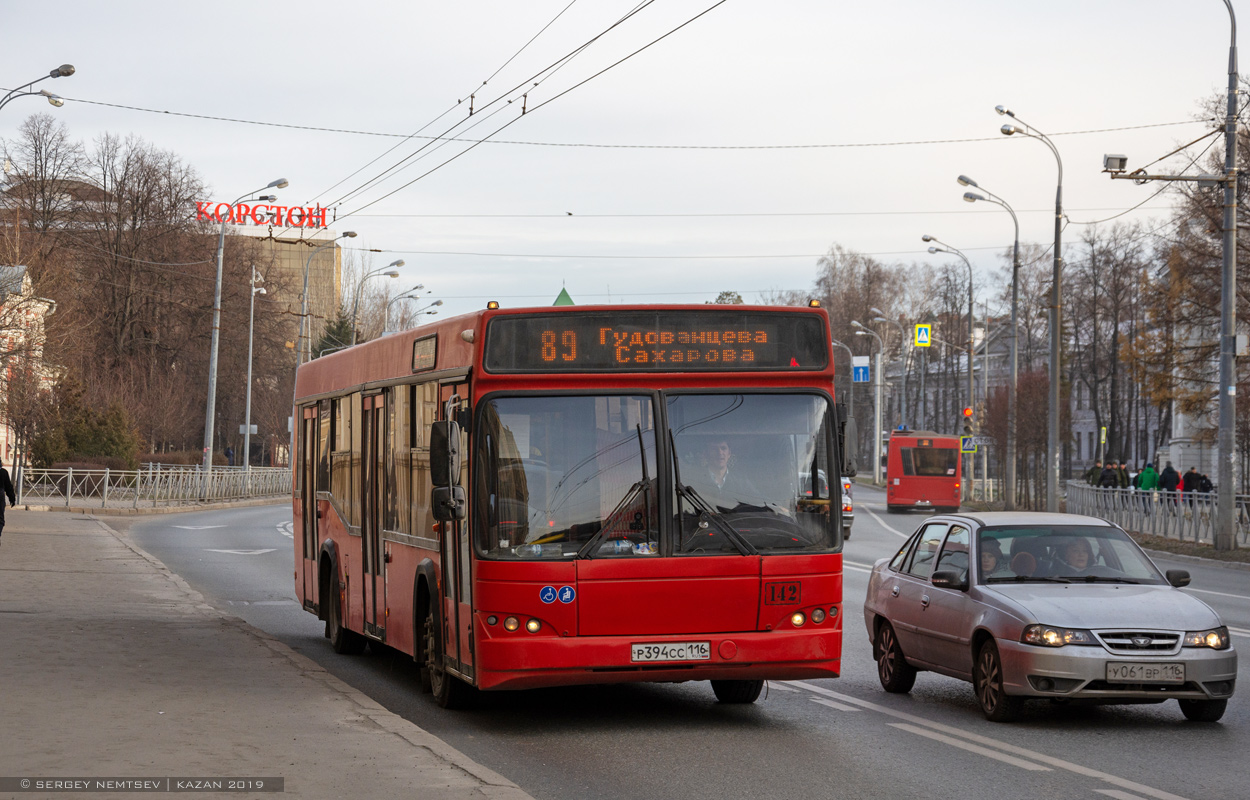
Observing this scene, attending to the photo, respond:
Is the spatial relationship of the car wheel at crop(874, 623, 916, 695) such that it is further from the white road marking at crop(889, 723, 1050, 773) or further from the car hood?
the white road marking at crop(889, 723, 1050, 773)

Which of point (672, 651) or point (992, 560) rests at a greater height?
point (992, 560)

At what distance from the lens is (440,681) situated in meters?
10.5

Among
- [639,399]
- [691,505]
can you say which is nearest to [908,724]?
[691,505]

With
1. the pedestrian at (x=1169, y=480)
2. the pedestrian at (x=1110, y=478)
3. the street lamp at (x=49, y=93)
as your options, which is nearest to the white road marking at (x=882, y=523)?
the pedestrian at (x=1110, y=478)

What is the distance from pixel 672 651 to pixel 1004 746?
6.63ft

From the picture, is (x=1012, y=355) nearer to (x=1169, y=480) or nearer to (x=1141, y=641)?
(x=1169, y=480)

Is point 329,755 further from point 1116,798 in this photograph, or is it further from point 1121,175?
point 1121,175

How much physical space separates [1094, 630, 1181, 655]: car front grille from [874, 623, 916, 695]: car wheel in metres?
2.18

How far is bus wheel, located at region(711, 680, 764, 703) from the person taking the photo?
10.8 meters

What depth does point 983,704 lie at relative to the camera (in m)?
10.1

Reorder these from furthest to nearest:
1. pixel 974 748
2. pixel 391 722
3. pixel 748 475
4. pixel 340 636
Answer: pixel 340 636
pixel 748 475
pixel 391 722
pixel 974 748

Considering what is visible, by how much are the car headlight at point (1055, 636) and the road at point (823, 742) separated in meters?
0.57

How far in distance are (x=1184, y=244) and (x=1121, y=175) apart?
468 inches

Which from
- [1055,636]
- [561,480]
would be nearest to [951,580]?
[1055,636]
